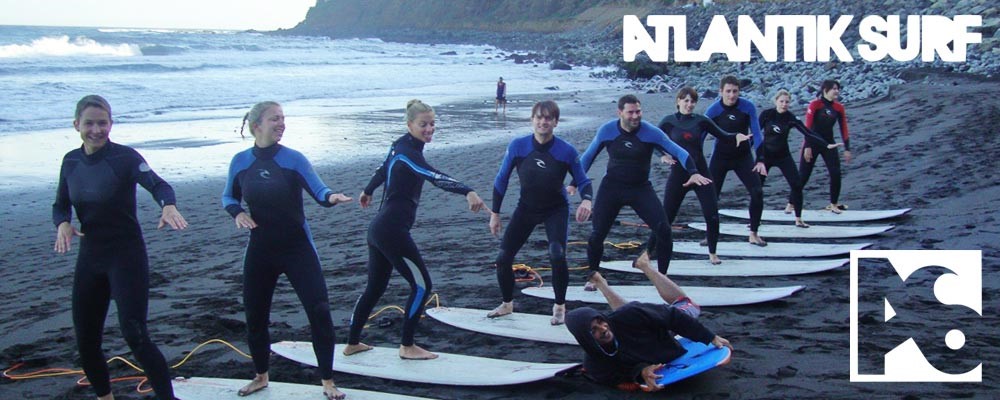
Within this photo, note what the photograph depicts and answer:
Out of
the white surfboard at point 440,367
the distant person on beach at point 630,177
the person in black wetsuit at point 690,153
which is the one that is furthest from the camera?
the person in black wetsuit at point 690,153

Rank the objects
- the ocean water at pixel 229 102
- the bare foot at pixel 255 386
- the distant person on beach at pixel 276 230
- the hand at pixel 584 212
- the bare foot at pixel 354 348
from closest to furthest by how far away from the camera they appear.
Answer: the distant person on beach at pixel 276 230 < the bare foot at pixel 255 386 < the bare foot at pixel 354 348 < the hand at pixel 584 212 < the ocean water at pixel 229 102

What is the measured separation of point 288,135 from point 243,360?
1474cm

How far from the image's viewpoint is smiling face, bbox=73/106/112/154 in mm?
4750

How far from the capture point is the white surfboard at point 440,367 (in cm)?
529

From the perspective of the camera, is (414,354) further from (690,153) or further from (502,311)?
(690,153)

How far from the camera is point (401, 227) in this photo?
18.5 feet

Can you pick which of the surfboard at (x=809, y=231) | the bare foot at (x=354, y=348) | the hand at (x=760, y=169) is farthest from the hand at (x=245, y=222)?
the surfboard at (x=809, y=231)

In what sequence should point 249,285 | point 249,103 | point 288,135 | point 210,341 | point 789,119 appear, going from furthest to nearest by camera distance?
1. point 249,103
2. point 288,135
3. point 789,119
4. point 210,341
5. point 249,285

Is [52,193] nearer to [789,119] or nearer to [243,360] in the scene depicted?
[243,360]

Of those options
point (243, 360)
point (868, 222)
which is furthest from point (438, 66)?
point (243, 360)

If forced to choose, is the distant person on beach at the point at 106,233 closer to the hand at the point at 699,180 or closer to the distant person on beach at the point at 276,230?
the distant person on beach at the point at 276,230

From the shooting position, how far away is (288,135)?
20.3 metres

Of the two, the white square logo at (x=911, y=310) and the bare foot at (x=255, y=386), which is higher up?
the bare foot at (x=255, y=386)

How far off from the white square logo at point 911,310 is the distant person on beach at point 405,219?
105 inches
